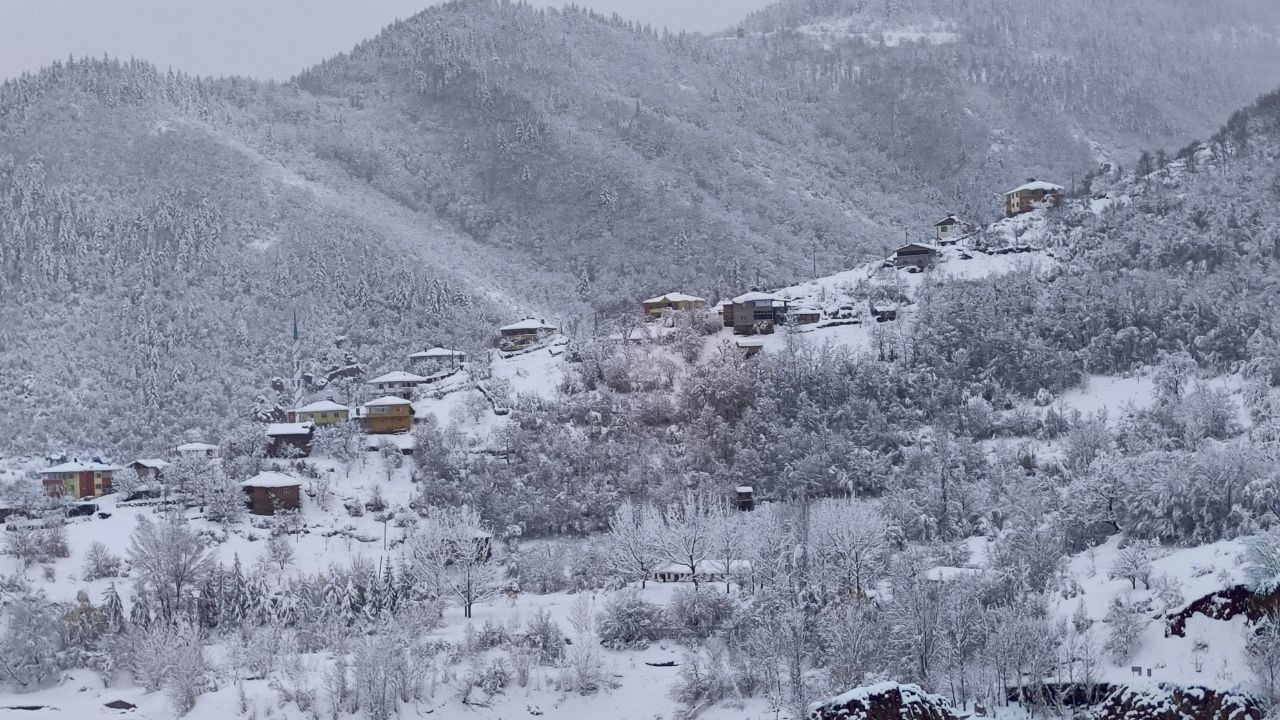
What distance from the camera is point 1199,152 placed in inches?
3890

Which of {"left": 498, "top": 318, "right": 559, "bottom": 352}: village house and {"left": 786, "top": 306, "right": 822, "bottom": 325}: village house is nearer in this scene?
{"left": 786, "top": 306, "right": 822, "bottom": 325}: village house

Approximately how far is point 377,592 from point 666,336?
101 feet

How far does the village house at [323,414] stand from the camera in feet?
257

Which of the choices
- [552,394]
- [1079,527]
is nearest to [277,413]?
[552,394]

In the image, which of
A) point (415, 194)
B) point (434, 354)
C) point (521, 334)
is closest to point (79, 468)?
point (434, 354)

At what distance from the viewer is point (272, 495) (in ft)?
218

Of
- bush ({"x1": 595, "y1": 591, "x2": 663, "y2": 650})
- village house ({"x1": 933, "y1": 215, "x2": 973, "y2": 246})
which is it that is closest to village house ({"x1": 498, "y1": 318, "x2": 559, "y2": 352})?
village house ({"x1": 933, "y1": 215, "x2": 973, "y2": 246})

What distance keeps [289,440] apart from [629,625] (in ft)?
90.8

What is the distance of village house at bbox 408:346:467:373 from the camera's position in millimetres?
92500

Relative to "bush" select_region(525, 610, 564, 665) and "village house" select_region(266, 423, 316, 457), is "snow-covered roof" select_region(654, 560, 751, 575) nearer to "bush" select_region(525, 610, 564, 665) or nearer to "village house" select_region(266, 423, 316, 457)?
"bush" select_region(525, 610, 564, 665)

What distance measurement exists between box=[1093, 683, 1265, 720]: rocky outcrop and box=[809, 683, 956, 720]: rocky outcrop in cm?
618

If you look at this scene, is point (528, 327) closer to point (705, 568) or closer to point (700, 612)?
point (705, 568)

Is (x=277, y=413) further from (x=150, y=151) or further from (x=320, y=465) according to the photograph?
(x=150, y=151)

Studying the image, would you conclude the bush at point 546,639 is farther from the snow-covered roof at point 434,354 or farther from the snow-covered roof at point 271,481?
the snow-covered roof at point 434,354
